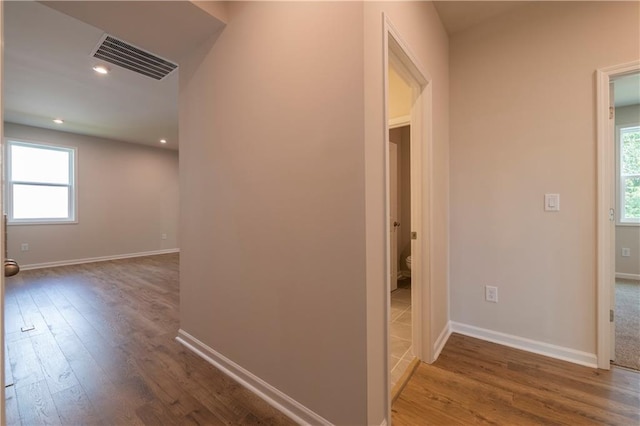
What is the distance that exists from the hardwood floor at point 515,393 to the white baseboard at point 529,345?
0.06 m

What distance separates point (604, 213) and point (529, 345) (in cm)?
111

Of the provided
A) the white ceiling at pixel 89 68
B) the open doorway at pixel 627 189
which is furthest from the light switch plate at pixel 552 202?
the open doorway at pixel 627 189

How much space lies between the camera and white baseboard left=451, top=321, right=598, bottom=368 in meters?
1.91

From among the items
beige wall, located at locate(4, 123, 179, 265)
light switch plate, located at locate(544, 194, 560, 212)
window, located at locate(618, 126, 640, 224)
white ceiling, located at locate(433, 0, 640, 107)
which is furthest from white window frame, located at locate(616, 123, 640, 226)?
beige wall, located at locate(4, 123, 179, 265)

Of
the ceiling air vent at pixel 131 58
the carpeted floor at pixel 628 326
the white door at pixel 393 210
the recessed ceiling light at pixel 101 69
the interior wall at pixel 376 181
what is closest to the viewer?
the interior wall at pixel 376 181

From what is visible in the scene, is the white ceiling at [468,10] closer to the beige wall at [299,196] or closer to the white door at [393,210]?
the beige wall at [299,196]

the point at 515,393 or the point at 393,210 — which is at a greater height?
the point at 393,210

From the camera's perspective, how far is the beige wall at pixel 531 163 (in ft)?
6.21

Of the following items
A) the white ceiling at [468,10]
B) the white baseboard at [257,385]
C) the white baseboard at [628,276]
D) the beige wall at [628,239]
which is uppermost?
the white ceiling at [468,10]

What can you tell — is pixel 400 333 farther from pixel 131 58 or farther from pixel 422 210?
pixel 131 58

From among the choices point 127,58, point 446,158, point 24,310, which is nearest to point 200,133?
point 127,58

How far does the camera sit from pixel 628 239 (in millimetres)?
3992

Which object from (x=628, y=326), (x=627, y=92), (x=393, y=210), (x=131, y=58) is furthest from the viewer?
(x=393, y=210)

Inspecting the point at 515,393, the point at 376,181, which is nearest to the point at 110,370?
the point at 376,181
